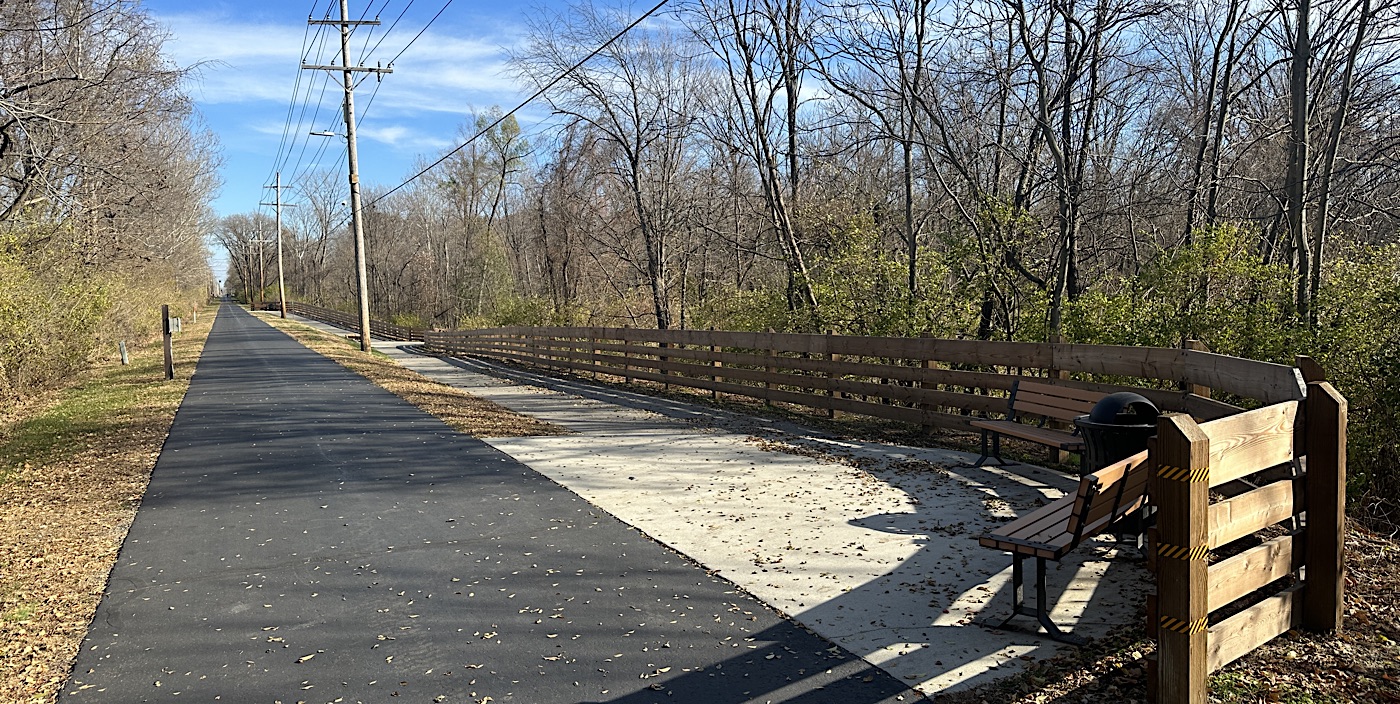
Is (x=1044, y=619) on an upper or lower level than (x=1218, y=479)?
lower

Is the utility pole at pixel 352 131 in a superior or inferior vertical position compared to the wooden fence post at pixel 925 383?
superior

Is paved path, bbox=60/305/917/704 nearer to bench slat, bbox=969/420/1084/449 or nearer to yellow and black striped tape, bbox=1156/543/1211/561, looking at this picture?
yellow and black striped tape, bbox=1156/543/1211/561

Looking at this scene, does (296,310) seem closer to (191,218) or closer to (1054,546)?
(191,218)

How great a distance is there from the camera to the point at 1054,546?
4.18m

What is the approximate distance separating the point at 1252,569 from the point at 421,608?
3918mm

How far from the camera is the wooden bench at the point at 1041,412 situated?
730 cm

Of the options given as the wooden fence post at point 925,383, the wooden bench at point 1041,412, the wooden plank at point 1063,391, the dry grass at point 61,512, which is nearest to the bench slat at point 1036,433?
the wooden bench at point 1041,412

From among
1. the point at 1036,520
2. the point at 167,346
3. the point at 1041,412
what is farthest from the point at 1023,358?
the point at 167,346

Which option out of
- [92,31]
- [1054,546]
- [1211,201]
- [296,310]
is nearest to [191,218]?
[92,31]

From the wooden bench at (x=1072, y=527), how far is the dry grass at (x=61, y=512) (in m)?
4.29

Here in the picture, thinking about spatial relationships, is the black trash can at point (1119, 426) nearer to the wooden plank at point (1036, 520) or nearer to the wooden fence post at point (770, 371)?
the wooden plank at point (1036, 520)

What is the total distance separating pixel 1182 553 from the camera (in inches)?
126

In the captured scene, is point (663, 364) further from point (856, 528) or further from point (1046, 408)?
point (856, 528)

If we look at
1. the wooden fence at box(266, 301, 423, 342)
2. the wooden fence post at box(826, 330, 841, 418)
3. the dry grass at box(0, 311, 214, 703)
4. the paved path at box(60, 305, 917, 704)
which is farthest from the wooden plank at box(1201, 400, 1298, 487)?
the wooden fence at box(266, 301, 423, 342)
